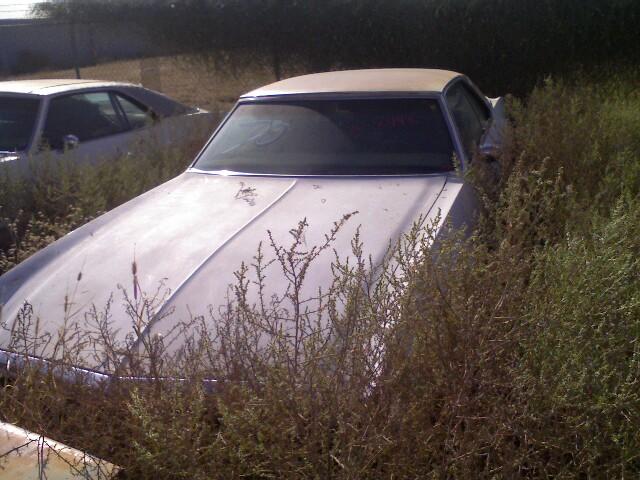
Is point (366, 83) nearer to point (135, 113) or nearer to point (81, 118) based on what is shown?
point (81, 118)

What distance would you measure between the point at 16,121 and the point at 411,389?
205 inches

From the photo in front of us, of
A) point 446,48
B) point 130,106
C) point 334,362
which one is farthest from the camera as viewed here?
point 446,48

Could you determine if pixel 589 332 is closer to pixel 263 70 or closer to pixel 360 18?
pixel 360 18

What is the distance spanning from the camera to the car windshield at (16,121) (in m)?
6.22

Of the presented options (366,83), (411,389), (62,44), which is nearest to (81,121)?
(366,83)

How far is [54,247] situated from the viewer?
12.0 feet

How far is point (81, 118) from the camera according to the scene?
6758 millimetres

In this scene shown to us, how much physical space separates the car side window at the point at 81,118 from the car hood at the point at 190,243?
255 cm

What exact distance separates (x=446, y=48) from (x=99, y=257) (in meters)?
9.64

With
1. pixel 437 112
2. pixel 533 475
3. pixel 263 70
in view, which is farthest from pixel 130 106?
pixel 263 70

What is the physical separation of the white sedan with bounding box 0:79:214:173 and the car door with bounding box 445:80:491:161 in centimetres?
264

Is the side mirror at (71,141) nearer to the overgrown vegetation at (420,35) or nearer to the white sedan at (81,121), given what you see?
the white sedan at (81,121)

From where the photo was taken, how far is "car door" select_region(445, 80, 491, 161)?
4.51 metres

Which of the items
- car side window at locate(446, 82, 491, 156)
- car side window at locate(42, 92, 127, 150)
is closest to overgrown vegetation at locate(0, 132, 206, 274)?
car side window at locate(42, 92, 127, 150)
